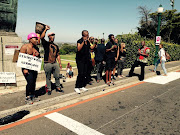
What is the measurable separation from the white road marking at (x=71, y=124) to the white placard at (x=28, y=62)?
54.3 inches

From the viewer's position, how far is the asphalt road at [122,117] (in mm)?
3152

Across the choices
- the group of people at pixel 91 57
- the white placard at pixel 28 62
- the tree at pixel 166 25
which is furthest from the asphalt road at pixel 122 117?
the tree at pixel 166 25

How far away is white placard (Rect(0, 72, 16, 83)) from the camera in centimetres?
571

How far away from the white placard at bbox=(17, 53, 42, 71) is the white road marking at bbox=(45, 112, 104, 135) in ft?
4.52

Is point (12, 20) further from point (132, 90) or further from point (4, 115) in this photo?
point (132, 90)

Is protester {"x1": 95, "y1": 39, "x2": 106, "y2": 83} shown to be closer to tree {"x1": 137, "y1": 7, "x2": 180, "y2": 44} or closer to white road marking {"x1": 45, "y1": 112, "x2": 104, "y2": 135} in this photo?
white road marking {"x1": 45, "y1": 112, "x2": 104, "y2": 135}

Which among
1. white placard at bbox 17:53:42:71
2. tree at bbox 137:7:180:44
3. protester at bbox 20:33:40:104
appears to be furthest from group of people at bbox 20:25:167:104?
tree at bbox 137:7:180:44

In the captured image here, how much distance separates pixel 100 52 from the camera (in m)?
6.81

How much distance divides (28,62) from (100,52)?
3.51 m

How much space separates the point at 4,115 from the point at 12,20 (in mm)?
4133

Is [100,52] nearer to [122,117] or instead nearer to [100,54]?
[100,54]

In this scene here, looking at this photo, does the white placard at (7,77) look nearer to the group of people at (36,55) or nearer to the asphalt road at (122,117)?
the group of people at (36,55)

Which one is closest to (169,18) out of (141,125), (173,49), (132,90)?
(173,49)

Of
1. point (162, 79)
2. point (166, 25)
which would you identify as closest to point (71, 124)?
point (162, 79)
